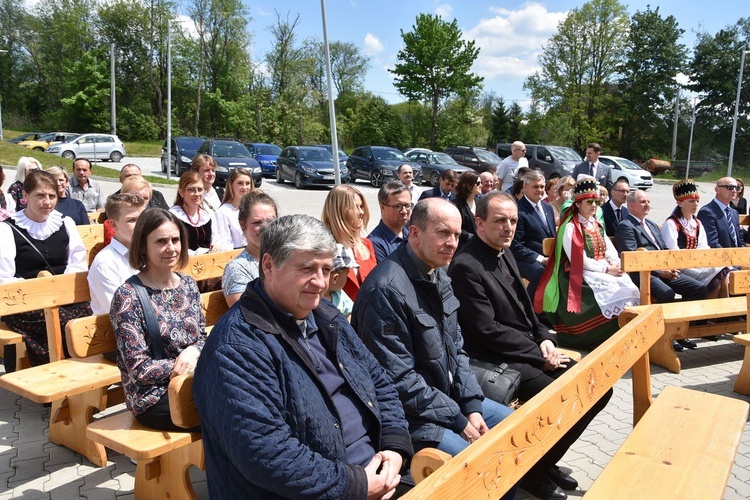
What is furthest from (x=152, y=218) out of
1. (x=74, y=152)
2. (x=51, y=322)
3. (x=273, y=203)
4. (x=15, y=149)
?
(x=74, y=152)

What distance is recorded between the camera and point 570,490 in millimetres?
3525

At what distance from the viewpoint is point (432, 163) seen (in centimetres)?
2662

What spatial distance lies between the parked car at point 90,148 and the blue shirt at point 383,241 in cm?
3090

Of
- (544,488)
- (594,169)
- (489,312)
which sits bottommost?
(544,488)

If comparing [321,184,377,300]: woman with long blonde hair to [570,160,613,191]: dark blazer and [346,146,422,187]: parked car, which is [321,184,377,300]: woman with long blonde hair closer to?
[570,160,613,191]: dark blazer

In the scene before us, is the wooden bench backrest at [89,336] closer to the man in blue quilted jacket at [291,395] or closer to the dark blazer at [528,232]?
the man in blue quilted jacket at [291,395]

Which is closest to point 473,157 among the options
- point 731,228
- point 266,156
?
point 266,156

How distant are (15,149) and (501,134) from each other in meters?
A: 37.7

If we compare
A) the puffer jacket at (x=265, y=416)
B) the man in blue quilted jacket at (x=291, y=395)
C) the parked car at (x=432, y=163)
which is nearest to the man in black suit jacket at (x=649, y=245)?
the man in blue quilted jacket at (x=291, y=395)

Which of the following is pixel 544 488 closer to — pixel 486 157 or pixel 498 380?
pixel 498 380

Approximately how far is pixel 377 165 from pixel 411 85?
24.4 m

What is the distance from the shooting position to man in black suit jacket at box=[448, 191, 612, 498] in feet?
11.5

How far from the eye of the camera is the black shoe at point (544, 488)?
135 inches

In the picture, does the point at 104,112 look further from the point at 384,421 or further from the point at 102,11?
the point at 384,421
